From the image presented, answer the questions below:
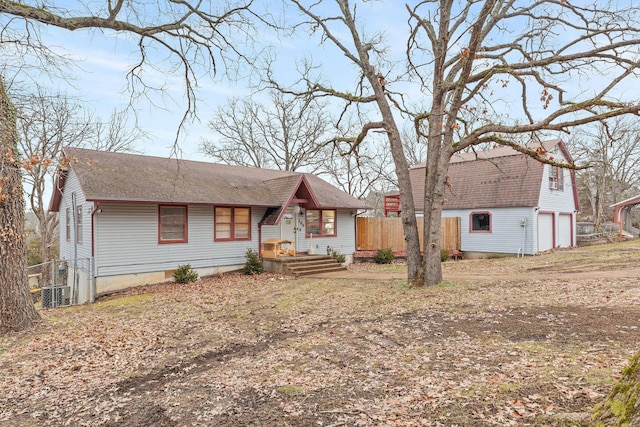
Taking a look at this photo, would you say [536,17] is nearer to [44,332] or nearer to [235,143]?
[44,332]

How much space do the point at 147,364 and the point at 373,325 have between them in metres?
3.91

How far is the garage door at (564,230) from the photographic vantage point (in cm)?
2296

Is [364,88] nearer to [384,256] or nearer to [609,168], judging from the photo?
[384,256]

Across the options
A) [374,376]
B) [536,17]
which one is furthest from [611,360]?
[536,17]

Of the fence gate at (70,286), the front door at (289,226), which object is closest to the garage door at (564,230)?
the front door at (289,226)

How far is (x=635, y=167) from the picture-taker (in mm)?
34938

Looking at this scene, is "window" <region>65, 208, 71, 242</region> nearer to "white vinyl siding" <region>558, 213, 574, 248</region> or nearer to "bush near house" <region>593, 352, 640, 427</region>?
"bush near house" <region>593, 352, 640, 427</region>

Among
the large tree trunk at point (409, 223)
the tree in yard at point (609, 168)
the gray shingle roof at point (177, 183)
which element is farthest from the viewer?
the tree in yard at point (609, 168)

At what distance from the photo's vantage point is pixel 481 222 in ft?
74.0

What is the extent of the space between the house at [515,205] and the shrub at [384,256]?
5673mm

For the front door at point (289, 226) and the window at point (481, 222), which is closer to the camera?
the front door at point (289, 226)

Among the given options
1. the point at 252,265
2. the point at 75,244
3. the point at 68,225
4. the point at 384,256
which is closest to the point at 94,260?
the point at 75,244

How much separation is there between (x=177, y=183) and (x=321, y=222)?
7271mm

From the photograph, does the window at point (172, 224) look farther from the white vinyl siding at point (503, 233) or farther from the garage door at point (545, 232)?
the garage door at point (545, 232)
